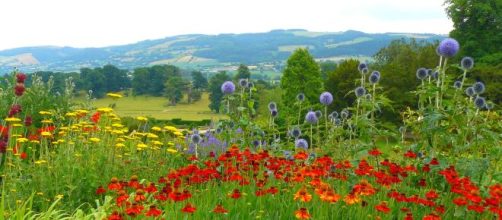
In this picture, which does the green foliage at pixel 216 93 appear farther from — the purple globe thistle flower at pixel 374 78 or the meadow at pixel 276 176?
the meadow at pixel 276 176

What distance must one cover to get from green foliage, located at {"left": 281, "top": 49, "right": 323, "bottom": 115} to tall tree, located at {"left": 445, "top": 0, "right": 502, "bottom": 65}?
8544mm

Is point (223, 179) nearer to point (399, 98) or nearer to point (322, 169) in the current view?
point (322, 169)

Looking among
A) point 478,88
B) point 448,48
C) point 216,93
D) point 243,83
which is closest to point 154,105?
point 216,93

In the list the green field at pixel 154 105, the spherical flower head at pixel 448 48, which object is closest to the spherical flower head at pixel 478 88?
the spherical flower head at pixel 448 48

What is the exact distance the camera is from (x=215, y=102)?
7806 centimetres

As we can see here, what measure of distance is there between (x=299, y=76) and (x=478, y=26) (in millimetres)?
10834

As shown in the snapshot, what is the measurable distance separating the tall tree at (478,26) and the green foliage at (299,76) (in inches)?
336

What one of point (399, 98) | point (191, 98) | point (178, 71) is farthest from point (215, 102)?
point (399, 98)

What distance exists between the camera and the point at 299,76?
35219 mm

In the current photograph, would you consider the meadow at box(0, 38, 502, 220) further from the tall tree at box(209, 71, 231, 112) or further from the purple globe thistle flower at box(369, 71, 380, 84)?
the tall tree at box(209, 71, 231, 112)

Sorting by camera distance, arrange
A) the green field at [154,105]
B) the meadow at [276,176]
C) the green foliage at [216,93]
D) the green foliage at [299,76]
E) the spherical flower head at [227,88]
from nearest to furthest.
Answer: the meadow at [276,176], the spherical flower head at [227,88], the green foliage at [299,76], the green field at [154,105], the green foliage at [216,93]

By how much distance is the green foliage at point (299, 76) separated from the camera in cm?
3416

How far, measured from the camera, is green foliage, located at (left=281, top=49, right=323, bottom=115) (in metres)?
34.2

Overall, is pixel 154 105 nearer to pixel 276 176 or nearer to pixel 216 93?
pixel 216 93
